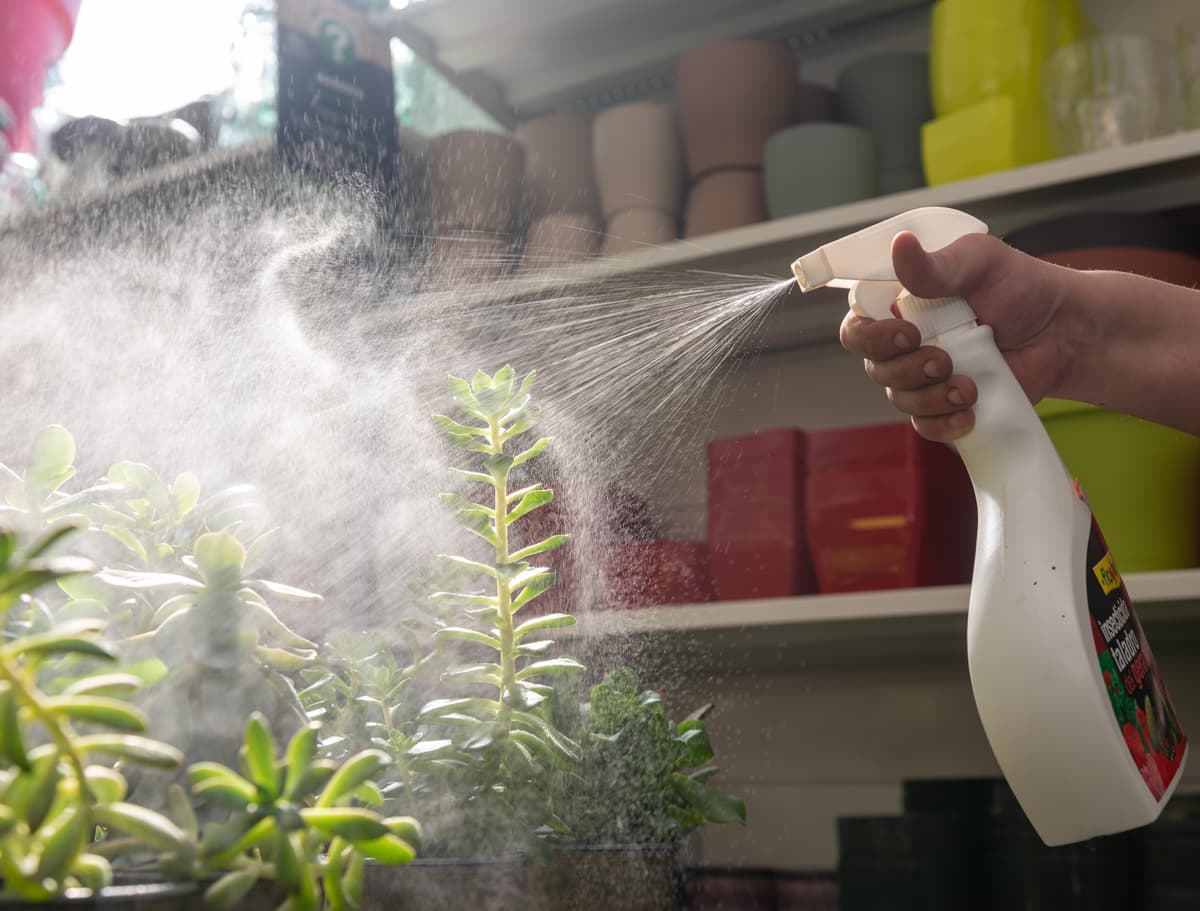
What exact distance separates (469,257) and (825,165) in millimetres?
375

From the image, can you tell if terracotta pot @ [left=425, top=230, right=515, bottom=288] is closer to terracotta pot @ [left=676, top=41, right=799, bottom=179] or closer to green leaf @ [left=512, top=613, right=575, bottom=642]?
terracotta pot @ [left=676, top=41, right=799, bottom=179]

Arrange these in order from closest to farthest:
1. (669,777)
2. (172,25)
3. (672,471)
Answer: (669,777)
(172,25)
(672,471)

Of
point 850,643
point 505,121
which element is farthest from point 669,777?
point 505,121

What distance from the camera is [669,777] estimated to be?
0.42 meters

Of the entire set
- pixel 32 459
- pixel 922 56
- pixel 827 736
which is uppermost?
pixel 922 56

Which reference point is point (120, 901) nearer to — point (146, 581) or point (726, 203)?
point (146, 581)

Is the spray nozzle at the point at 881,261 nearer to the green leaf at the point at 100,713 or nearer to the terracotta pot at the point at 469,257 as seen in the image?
the green leaf at the point at 100,713

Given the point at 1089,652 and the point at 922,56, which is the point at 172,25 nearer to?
the point at 1089,652

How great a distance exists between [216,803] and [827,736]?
3.92 ft

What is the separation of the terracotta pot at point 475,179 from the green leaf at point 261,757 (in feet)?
3.15

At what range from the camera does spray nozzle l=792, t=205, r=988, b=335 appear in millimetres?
535

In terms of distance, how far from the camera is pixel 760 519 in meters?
1.09

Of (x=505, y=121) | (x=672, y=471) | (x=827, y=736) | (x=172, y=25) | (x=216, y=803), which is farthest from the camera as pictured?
(x=505, y=121)

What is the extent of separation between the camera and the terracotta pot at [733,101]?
1176mm
